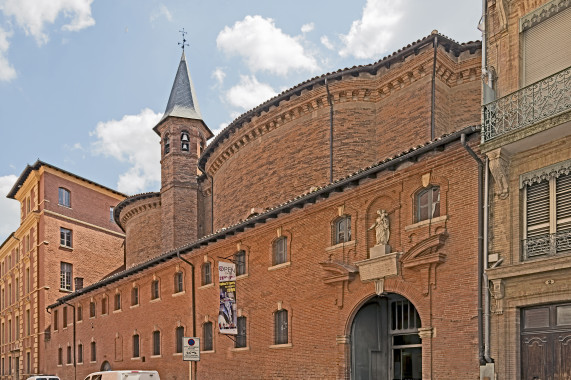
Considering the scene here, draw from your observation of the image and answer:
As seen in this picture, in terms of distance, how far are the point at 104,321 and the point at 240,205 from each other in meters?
12.7

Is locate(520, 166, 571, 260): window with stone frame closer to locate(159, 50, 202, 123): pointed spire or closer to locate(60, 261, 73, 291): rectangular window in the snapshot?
locate(159, 50, 202, 123): pointed spire

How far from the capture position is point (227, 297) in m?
23.2

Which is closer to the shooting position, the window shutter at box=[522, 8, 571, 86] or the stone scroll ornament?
the window shutter at box=[522, 8, 571, 86]

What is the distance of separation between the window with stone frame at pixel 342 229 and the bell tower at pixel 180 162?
22.8m

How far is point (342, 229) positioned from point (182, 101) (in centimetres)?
2731

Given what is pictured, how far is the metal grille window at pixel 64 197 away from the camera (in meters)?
51.7

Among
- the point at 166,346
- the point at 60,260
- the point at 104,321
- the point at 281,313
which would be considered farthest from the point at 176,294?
the point at 60,260

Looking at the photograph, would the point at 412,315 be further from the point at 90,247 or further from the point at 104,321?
the point at 90,247

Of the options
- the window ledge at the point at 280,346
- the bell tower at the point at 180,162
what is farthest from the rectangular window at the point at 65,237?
the window ledge at the point at 280,346

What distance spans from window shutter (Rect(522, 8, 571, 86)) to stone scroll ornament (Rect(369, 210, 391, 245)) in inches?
212

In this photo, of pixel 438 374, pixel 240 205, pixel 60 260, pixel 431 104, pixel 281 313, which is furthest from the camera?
pixel 60 260

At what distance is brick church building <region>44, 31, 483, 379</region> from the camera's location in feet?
51.6

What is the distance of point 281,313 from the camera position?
21844mm

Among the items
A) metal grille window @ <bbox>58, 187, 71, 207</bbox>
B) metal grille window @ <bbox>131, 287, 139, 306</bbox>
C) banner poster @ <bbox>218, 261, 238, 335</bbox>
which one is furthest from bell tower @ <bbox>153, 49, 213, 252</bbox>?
banner poster @ <bbox>218, 261, 238, 335</bbox>
